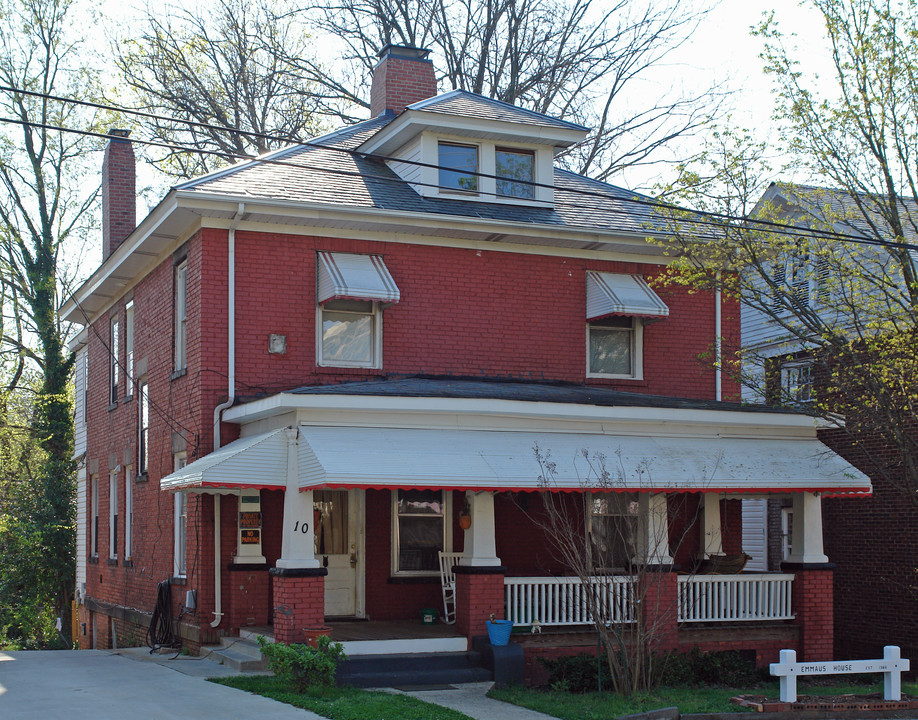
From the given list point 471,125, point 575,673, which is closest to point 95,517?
point 471,125

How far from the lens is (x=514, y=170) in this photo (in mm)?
18844

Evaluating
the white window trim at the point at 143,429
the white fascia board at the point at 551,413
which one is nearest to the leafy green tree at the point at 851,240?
the white fascia board at the point at 551,413

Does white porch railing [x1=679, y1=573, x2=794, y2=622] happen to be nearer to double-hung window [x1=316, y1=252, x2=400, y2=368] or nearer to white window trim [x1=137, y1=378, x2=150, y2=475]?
double-hung window [x1=316, y1=252, x2=400, y2=368]

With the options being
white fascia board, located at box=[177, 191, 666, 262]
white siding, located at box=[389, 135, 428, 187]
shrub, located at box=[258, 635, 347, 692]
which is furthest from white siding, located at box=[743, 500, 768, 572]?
shrub, located at box=[258, 635, 347, 692]

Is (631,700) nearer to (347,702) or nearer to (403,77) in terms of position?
(347,702)

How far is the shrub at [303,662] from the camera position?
39.2 feet

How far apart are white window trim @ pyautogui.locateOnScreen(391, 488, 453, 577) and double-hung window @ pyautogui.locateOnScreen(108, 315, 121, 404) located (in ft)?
25.1

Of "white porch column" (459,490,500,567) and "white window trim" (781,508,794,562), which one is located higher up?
"white porch column" (459,490,500,567)

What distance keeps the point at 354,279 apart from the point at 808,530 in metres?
7.48

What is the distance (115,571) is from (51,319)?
12240 mm

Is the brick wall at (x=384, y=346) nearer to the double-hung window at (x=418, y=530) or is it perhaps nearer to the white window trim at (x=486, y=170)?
the double-hung window at (x=418, y=530)

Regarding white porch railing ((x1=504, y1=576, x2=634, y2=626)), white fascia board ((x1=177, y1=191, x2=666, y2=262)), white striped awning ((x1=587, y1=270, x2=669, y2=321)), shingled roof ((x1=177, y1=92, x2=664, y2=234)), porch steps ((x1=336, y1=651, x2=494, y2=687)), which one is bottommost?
porch steps ((x1=336, y1=651, x2=494, y2=687))

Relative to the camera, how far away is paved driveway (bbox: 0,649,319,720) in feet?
34.8

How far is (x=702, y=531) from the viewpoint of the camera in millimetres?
18016
